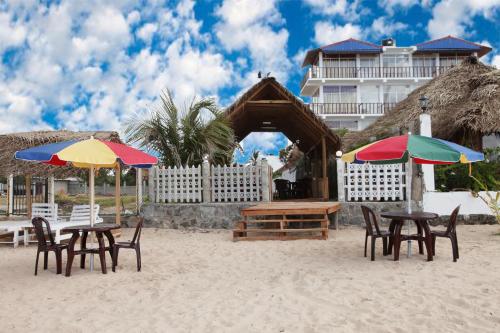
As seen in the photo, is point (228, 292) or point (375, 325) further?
point (228, 292)

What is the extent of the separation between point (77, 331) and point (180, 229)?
758 cm

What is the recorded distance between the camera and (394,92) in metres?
36.0

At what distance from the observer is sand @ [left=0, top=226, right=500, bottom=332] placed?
4.15 meters

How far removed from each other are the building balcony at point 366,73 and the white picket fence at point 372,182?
2428 cm

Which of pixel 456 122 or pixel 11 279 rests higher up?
pixel 456 122

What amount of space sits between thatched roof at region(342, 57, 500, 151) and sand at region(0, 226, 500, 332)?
5443 mm

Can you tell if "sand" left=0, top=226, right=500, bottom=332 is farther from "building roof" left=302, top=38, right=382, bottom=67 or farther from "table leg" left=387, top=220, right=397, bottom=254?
"building roof" left=302, top=38, right=382, bottom=67

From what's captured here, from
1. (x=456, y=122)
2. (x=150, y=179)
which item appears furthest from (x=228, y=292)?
(x=456, y=122)

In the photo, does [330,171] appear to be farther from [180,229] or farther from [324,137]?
[180,229]

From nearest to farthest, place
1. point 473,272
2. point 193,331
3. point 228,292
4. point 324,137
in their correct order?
point 193,331, point 228,292, point 473,272, point 324,137

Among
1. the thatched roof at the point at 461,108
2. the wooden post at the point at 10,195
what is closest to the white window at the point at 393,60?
the thatched roof at the point at 461,108

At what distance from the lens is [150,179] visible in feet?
39.9

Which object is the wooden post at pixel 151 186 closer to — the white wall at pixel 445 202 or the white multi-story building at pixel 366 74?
the white wall at pixel 445 202

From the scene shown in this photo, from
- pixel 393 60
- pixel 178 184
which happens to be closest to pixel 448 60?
pixel 393 60
